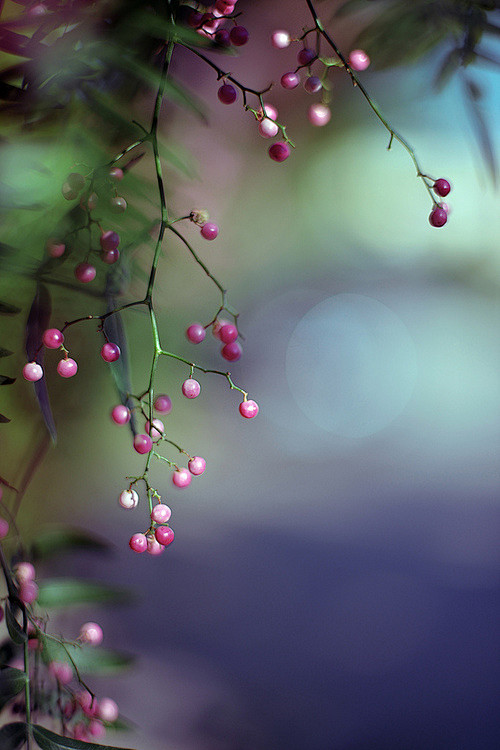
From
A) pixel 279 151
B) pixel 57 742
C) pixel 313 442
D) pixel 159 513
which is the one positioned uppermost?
pixel 313 442

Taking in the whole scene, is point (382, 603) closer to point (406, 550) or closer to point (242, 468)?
point (406, 550)

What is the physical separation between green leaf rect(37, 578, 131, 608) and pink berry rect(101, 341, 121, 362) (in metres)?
0.15

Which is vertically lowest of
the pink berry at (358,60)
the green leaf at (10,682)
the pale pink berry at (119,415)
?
the green leaf at (10,682)

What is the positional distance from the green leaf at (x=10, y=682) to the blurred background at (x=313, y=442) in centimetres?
19

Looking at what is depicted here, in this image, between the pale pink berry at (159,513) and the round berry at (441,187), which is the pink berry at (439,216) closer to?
the round berry at (441,187)

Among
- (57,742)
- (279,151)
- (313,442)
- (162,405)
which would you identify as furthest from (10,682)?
(313,442)

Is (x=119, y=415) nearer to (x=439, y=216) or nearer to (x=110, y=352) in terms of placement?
(x=110, y=352)

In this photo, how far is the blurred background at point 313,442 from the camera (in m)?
0.60

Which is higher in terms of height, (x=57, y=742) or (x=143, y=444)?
(x=143, y=444)

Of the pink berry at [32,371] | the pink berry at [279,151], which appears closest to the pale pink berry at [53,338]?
the pink berry at [32,371]

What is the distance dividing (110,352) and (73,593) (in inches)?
6.2

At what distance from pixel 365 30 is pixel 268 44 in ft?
0.49

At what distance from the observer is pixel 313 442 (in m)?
0.92

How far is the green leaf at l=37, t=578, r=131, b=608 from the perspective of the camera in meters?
0.37
